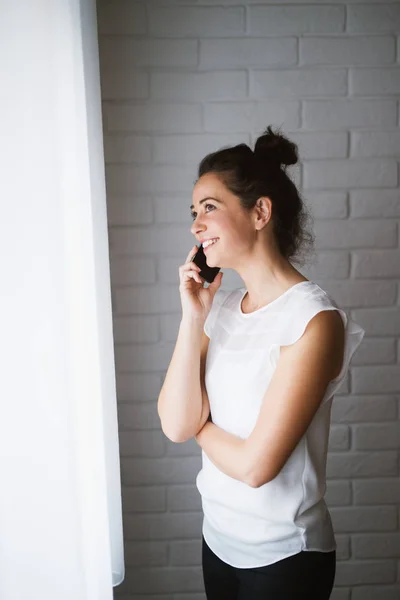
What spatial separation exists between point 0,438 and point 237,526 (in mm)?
686

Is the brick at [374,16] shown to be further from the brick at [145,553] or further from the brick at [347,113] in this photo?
the brick at [145,553]

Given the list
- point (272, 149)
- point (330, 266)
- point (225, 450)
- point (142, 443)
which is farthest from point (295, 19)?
point (142, 443)

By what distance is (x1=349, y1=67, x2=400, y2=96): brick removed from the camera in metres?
1.65

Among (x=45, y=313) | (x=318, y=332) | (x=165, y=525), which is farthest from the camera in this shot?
(x=165, y=525)

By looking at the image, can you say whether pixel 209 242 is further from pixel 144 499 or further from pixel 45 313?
pixel 144 499

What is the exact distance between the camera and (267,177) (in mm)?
1253

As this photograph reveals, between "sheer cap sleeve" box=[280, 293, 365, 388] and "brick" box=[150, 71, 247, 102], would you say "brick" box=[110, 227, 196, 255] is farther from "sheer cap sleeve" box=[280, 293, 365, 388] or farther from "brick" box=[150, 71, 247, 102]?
"sheer cap sleeve" box=[280, 293, 365, 388]

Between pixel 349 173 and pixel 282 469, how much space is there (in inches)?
38.4

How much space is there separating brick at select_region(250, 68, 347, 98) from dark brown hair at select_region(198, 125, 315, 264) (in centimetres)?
45

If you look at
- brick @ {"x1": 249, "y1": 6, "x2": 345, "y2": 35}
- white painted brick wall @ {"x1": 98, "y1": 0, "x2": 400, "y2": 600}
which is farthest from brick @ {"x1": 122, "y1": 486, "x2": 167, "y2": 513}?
brick @ {"x1": 249, "y1": 6, "x2": 345, "y2": 35}

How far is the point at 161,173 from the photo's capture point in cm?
167

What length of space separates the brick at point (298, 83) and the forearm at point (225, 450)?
1027 millimetres

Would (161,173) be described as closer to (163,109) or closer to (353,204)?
(163,109)

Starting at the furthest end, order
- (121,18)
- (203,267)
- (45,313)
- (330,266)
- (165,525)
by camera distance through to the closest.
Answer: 1. (165,525)
2. (330,266)
3. (121,18)
4. (203,267)
5. (45,313)
